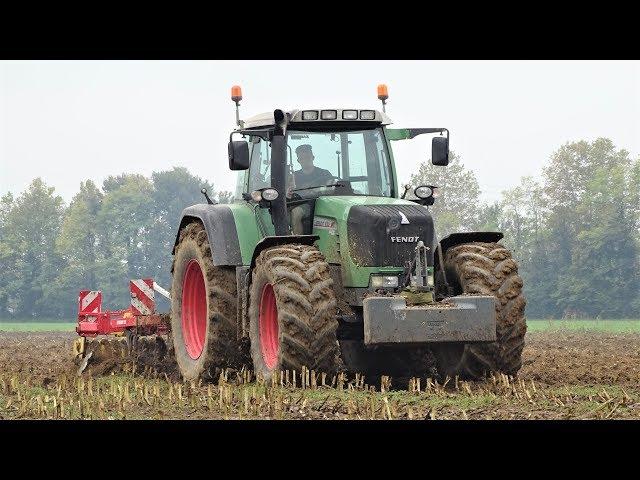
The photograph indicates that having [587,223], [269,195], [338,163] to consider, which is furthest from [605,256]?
[269,195]

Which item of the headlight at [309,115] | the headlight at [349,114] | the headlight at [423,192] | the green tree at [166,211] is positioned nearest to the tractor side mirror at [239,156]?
the headlight at [309,115]

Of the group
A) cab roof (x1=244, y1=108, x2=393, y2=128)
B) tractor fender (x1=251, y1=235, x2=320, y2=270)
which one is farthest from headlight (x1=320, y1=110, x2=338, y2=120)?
tractor fender (x1=251, y1=235, x2=320, y2=270)

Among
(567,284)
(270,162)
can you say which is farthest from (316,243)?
(567,284)

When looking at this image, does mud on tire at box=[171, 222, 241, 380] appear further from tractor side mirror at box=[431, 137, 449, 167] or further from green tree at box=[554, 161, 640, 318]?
green tree at box=[554, 161, 640, 318]

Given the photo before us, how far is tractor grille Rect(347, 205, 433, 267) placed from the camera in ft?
39.7

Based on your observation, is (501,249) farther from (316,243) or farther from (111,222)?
(111,222)

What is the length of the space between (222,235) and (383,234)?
2.11 metres

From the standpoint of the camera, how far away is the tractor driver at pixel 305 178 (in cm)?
1299

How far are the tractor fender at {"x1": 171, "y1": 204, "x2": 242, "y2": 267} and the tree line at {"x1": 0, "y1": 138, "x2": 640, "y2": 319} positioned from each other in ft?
165

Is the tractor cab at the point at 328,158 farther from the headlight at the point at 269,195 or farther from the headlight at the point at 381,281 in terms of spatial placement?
the headlight at the point at 381,281

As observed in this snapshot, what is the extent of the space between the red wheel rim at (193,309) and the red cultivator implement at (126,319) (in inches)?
36.5

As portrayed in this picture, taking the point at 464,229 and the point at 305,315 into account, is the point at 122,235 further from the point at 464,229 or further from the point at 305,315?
the point at 305,315

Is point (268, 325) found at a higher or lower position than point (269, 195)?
lower

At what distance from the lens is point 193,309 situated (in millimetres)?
14852
